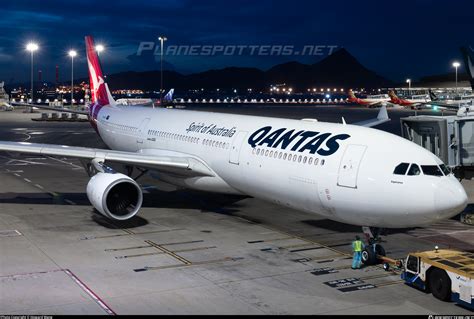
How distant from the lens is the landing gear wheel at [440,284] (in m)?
12.6

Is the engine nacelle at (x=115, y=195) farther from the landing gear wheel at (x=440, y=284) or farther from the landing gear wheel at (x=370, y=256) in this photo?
the landing gear wheel at (x=440, y=284)

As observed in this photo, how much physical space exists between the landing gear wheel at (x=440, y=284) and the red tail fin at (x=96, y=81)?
2533 cm

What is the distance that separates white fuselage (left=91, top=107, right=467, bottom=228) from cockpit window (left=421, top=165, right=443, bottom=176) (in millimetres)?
145

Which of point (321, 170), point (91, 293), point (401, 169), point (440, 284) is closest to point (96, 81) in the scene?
point (321, 170)

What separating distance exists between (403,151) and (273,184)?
4198 millimetres

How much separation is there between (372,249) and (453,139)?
8.56 metres

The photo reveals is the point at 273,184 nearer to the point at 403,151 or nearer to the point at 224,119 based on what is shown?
the point at 403,151

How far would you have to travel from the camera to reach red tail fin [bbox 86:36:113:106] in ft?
114

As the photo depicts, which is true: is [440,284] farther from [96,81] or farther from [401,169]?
[96,81]

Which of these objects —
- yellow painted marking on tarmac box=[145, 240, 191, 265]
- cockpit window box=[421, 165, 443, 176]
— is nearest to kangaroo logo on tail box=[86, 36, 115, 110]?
yellow painted marking on tarmac box=[145, 240, 191, 265]

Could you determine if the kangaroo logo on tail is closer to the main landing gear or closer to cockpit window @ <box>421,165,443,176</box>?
the main landing gear

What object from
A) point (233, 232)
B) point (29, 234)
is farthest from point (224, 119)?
point (29, 234)

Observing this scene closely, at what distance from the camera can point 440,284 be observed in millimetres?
12805

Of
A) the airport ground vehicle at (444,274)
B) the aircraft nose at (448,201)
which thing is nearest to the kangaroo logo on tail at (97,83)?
the aircraft nose at (448,201)
